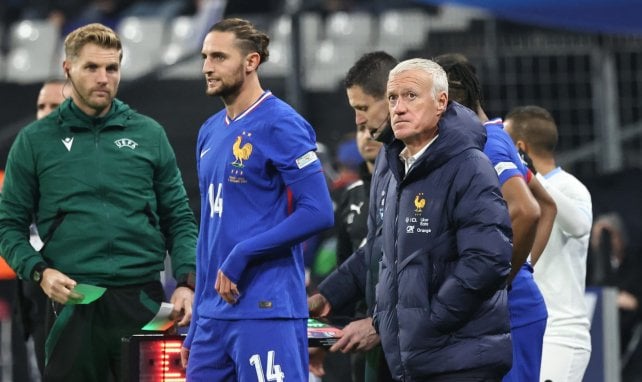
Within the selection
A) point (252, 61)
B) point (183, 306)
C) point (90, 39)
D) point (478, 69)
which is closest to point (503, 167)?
point (252, 61)

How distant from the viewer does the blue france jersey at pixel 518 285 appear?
5.84 metres

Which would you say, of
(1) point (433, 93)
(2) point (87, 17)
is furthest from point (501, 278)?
(2) point (87, 17)

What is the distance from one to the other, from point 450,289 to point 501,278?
199 millimetres

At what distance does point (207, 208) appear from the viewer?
5.76m

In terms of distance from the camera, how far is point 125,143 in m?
6.50

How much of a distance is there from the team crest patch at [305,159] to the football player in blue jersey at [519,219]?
2.36 ft

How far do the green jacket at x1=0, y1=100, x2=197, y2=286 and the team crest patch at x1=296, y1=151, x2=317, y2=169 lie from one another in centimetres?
112

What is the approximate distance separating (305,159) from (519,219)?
0.86 metres

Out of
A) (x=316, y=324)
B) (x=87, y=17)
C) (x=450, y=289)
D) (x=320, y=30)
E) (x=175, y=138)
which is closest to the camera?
(x=450, y=289)

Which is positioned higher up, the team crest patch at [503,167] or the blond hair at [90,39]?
the blond hair at [90,39]

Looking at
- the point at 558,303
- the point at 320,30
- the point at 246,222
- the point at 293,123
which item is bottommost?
the point at 558,303

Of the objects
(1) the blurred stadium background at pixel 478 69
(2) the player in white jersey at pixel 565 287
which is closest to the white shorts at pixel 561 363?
(2) the player in white jersey at pixel 565 287

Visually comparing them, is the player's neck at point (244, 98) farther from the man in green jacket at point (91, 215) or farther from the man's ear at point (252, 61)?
the man in green jacket at point (91, 215)

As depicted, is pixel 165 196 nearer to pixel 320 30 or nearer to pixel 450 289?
pixel 450 289
